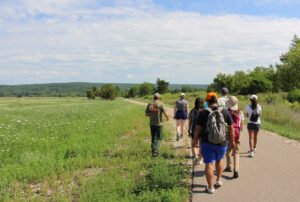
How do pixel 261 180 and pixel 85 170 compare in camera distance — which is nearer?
pixel 261 180

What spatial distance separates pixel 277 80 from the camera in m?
64.1

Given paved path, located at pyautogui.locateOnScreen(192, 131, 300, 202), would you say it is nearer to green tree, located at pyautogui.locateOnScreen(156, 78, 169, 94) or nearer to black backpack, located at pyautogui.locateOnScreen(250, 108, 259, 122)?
black backpack, located at pyautogui.locateOnScreen(250, 108, 259, 122)

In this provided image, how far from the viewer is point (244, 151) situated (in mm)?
13219

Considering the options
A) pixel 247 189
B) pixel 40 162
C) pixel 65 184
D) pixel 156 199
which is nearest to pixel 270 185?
pixel 247 189

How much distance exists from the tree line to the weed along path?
34.9 metres

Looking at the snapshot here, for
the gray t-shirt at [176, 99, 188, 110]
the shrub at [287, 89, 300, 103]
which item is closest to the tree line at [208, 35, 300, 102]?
the shrub at [287, 89, 300, 103]

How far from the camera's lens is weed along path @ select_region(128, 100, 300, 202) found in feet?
25.2

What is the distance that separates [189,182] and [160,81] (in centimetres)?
12496

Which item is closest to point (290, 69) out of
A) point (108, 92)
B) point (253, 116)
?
point (253, 116)

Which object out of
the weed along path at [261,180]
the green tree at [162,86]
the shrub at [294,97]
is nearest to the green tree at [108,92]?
the green tree at [162,86]

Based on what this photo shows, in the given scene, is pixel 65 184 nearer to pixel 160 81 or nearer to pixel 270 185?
pixel 270 185

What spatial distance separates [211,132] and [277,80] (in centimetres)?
5934

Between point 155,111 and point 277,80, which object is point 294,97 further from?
point 155,111

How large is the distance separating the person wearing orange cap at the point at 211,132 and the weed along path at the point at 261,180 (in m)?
0.43
